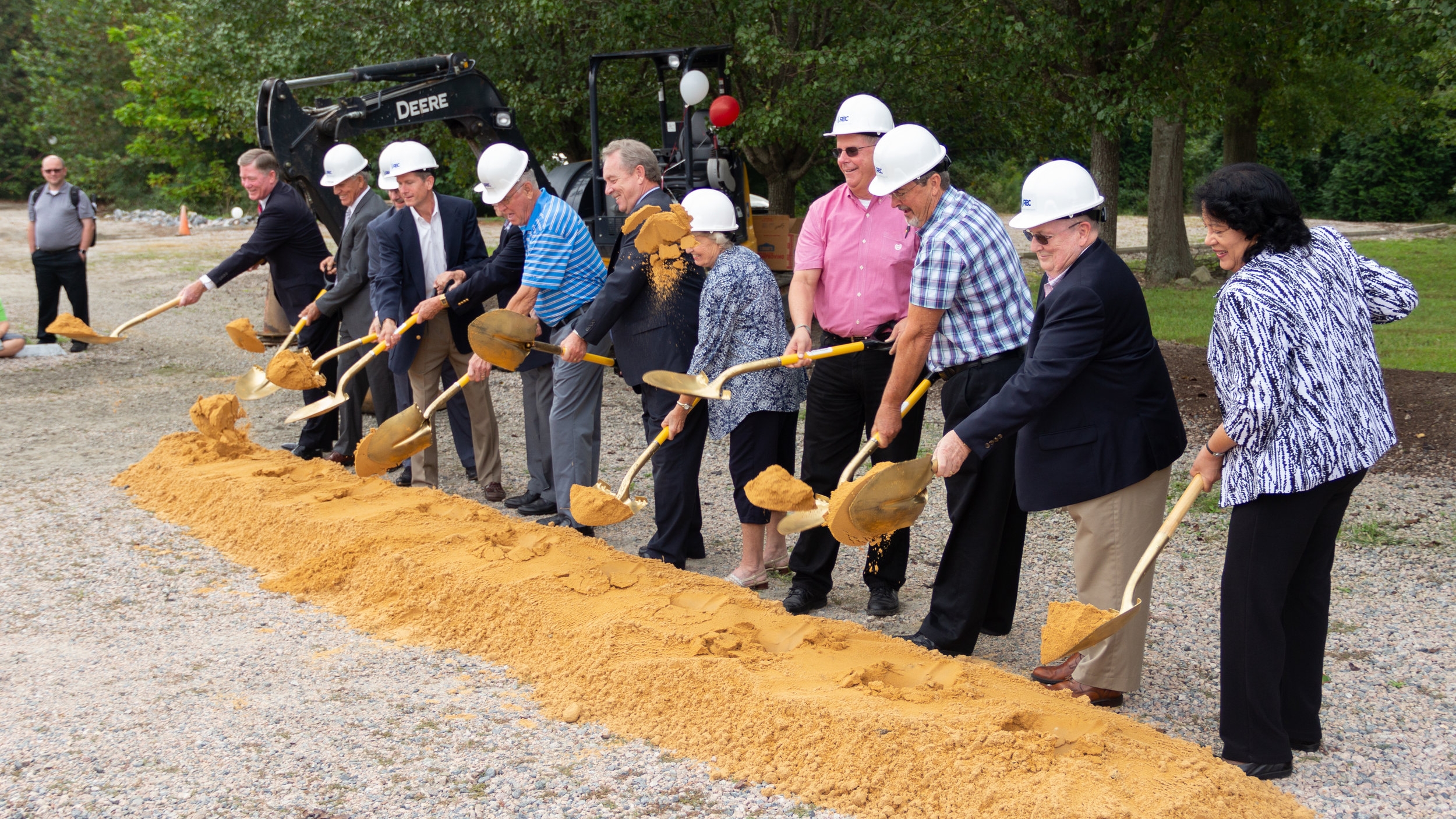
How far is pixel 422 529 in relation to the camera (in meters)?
5.66

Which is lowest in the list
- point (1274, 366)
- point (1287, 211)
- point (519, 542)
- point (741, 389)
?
point (519, 542)

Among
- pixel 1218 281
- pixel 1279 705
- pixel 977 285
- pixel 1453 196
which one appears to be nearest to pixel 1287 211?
pixel 977 285

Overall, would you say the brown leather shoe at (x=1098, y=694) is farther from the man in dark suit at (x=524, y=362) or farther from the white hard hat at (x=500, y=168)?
the white hard hat at (x=500, y=168)

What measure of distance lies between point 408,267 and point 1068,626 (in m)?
4.68

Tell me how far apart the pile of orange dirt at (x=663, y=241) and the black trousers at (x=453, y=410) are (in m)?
2.08

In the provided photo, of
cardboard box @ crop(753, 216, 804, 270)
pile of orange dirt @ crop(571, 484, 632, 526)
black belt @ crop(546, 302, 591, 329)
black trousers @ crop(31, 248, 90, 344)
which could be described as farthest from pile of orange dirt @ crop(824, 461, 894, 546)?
black trousers @ crop(31, 248, 90, 344)

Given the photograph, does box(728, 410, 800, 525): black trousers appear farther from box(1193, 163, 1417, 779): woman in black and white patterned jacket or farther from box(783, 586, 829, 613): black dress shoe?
box(1193, 163, 1417, 779): woman in black and white patterned jacket

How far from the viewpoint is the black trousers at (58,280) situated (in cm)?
1204

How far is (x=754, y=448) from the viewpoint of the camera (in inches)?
206

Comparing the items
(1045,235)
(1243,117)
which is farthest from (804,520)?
(1243,117)

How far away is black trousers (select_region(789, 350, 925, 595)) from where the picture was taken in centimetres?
477

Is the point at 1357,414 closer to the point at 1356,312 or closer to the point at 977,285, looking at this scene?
the point at 1356,312

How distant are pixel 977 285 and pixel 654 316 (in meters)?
1.78

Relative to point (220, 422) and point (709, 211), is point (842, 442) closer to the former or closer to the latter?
point (709, 211)
